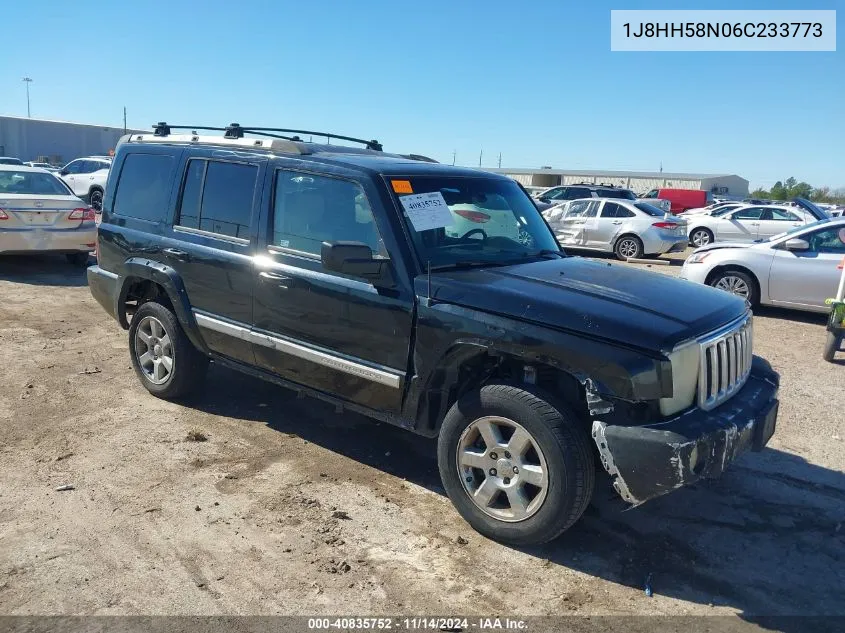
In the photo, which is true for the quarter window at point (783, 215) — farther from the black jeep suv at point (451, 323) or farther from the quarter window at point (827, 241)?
the black jeep suv at point (451, 323)

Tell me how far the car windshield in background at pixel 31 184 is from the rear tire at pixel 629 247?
486 inches

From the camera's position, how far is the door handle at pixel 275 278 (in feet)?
15.0

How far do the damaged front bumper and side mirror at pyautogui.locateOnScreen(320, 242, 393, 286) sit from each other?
1.46m

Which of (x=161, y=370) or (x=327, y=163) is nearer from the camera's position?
(x=327, y=163)

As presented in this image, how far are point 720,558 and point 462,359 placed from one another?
1.69 meters

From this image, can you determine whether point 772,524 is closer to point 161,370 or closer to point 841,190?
point 161,370

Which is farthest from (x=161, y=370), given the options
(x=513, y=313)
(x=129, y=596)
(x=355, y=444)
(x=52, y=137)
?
(x=52, y=137)

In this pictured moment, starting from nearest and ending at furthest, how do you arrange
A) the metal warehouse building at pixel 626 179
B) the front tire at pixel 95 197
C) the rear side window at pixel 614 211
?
the rear side window at pixel 614 211 → the front tire at pixel 95 197 → the metal warehouse building at pixel 626 179

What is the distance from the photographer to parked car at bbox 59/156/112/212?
23.5 m

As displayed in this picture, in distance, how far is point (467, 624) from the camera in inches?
123

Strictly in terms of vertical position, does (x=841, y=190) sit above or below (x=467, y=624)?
above

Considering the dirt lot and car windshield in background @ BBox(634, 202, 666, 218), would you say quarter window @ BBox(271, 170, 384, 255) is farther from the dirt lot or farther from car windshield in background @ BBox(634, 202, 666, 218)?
car windshield in background @ BBox(634, 202, 666, 218)

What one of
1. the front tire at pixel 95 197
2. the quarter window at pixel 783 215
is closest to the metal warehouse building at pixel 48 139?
the front tire at pixel 95 197

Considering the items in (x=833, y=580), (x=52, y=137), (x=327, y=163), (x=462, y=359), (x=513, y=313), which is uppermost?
(x=52, y=137)
